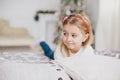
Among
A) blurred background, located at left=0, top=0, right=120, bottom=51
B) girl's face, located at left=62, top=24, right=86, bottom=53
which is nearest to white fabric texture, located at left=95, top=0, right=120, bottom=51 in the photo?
blurred background, located at left=0, top=0, right=120, bottom=51

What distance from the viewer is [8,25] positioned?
580 cm

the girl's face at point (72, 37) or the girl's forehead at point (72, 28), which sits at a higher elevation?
the girl's forehead at point (72, 28)

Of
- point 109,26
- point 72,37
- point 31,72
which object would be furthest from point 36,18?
point 31,72

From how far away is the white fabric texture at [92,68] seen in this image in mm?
1211

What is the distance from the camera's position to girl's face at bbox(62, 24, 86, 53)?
1.46 meters

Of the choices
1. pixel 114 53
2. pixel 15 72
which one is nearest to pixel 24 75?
pixel 15 72

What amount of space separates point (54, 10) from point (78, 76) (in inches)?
184

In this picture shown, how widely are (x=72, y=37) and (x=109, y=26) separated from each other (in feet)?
8.38

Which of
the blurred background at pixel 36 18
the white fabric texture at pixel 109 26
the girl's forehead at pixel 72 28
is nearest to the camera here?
the girl's forehead at pixel 72 28

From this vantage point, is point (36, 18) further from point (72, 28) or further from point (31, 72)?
point (31, 72)

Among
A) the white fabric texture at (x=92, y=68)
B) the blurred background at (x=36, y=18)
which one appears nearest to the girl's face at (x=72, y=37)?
the white fabric texture at (x=92, y=68)

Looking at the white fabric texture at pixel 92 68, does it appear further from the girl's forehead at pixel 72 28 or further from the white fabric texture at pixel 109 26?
the white fabric texture at pixel 109 26

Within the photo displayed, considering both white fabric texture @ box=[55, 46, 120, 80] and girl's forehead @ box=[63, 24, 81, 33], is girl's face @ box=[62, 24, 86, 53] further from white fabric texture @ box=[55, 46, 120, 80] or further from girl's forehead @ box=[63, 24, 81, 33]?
white fabric texture @ box=[55, 46, 120, 80]

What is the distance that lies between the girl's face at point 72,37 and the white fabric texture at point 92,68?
8.3 inches
